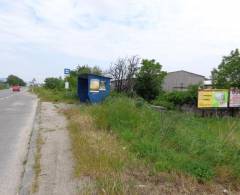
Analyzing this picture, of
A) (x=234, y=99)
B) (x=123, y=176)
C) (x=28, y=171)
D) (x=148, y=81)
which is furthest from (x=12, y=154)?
(x=148, y=81)

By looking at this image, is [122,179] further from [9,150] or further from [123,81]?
[123,81]

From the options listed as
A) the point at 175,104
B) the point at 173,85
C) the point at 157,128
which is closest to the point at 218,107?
the point at 175,104

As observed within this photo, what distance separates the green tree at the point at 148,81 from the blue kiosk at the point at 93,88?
8.53 m

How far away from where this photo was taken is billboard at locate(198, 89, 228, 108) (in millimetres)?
17953

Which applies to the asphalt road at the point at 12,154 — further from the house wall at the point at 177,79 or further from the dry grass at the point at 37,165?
the house wall at the point at 177,79

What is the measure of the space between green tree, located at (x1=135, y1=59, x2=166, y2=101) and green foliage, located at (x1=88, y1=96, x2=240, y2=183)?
21.8 meters

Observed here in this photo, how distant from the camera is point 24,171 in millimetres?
5660

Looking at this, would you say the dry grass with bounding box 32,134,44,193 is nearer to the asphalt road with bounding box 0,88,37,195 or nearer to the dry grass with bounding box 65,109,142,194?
the asphalt road with bounding box 0,88,37,195

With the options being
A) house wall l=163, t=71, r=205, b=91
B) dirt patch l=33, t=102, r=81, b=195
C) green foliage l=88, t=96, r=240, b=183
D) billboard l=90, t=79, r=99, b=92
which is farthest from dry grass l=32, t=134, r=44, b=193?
house wall l=163, t=71, r=205, b=91

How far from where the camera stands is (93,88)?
21297mm

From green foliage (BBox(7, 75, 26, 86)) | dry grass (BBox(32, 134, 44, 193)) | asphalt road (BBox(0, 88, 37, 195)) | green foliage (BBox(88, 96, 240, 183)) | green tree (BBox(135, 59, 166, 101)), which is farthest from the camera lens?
green foliage (BBox(7, 75, 26, 86))

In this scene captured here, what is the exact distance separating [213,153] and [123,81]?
86.3 ft

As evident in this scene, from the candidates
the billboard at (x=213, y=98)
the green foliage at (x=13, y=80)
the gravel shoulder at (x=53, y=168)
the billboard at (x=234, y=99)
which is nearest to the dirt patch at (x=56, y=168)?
the gravel shoulder at (x=53, y=168)

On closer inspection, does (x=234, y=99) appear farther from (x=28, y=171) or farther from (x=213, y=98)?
(x=28, y=171)
